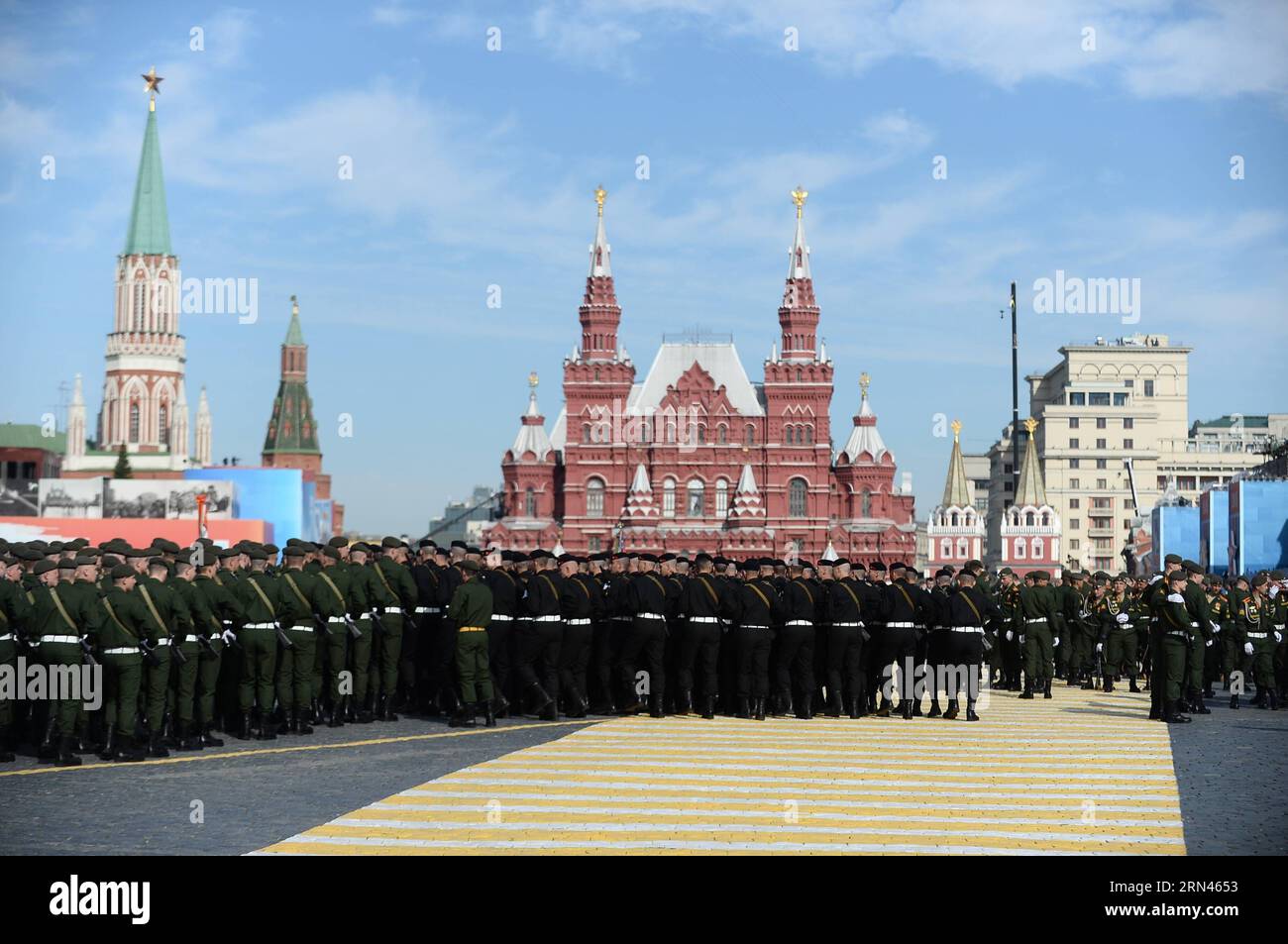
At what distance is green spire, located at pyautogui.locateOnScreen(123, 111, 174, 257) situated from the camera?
439 feet

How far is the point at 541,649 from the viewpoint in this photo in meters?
19.3

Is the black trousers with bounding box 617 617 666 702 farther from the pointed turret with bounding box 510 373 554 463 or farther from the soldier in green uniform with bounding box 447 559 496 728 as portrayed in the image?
the pointed turret with bounding box 510 373 554 463

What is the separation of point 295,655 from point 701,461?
264 ft

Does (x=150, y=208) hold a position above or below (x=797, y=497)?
above

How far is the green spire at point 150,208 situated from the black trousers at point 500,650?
402 ft

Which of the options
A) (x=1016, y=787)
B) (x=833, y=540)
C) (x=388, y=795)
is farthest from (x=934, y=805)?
(x=833, y=540)

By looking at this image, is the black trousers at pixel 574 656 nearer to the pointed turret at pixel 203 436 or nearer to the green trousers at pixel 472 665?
the green trousers at pixel 472 665

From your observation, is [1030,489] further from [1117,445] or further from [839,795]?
[839,795]

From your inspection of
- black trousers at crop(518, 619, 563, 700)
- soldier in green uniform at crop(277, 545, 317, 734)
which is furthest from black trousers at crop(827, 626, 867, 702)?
soldier in green uniform at crop(277, 545, 317, 734)

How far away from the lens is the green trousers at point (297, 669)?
695 inches

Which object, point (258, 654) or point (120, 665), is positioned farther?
point (258, 654)

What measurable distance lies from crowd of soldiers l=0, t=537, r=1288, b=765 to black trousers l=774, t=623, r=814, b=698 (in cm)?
3

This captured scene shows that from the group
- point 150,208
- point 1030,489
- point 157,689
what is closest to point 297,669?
point 157,689
